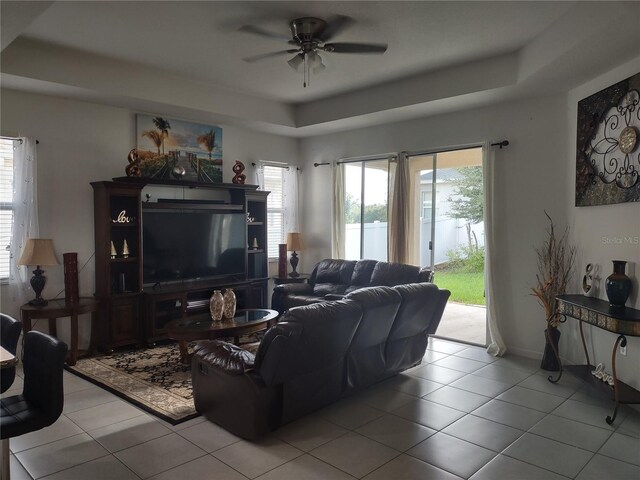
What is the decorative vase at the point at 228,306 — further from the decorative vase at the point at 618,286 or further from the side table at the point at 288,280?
the decorative vase at the point at 618,286

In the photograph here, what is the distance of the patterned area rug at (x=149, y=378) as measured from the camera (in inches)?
145

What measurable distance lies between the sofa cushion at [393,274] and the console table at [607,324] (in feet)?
6.45

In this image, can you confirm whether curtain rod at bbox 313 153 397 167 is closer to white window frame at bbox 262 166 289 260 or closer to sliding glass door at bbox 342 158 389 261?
sliding glass door at bbox 342 158 389 261

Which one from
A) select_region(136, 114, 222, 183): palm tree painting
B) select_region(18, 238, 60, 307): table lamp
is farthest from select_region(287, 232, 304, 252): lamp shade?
select_region(18, 238, 60, 307): table lamp

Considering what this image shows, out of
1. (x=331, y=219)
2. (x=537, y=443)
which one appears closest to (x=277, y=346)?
(x=537, y=443)

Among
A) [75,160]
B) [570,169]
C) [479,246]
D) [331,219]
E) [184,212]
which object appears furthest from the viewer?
[479,246]

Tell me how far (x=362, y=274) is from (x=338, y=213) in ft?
4.31

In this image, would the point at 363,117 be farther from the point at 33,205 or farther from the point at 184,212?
the point at 33,205

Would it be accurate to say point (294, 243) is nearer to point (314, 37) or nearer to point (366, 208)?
point (366, 208)

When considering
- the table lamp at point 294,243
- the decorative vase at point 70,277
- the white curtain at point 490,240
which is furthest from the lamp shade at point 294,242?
the decorative vase at point 70,277

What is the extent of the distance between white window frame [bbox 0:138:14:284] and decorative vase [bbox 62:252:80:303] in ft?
1.84

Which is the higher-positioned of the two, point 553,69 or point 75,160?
point 553,69

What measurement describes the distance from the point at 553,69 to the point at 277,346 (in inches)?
141

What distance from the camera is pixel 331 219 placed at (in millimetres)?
7438
